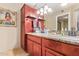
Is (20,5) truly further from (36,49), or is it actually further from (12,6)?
(36,49)

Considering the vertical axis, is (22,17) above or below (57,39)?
above

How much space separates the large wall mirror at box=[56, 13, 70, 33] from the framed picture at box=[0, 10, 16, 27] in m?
0.56

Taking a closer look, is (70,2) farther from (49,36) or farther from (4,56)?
(4,56)

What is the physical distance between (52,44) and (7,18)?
25.8 inches

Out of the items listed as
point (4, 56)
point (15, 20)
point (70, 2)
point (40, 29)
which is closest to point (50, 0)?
point (70, 2)

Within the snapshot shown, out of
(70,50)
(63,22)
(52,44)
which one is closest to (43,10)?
(63,22)

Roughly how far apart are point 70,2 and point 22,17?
0.63m

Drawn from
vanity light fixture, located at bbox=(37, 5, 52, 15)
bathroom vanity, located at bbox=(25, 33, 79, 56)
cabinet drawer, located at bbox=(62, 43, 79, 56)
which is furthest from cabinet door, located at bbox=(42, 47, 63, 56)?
vanity light fixture, located at bbox=(37, 5, 52, 15)

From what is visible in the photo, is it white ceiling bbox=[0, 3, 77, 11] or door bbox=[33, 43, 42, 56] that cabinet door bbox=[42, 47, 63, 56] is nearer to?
door bbox=[33, 43, 42, 56]

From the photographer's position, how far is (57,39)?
141cm

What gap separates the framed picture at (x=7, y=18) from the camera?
5.21 ft

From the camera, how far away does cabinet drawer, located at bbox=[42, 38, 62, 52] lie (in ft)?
4.60

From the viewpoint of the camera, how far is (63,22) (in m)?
1.52

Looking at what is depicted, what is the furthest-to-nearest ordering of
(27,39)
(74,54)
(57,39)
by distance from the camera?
(27,39) < (57,39) < (74,54)
